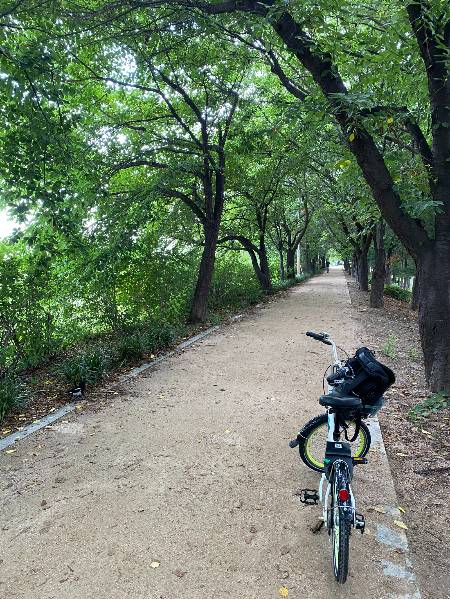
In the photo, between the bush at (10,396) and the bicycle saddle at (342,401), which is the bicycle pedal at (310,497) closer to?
the bicycle saddle at (342,401)

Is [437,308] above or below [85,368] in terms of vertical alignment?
above

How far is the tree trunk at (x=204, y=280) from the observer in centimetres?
1190

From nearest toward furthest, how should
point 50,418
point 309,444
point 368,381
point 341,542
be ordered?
1. point 341,542
2. point 368,381
3. point 309,444
4. point 50,418

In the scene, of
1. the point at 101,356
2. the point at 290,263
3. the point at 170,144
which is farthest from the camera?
the point at 290,263

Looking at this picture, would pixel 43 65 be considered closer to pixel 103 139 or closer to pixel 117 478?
pixel 117 478

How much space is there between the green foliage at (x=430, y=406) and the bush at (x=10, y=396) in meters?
4.80

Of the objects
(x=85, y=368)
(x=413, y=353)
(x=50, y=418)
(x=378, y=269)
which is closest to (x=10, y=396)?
(x=50, y=418)

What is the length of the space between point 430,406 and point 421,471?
1.43 metres

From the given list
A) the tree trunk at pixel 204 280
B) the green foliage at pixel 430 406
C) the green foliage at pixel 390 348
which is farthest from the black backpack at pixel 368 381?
the tree trunk at pixel 204 280

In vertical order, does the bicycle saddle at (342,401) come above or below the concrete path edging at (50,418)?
above

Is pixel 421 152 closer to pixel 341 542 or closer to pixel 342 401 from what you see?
pixel 342 401

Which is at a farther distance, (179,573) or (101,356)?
(101,356)

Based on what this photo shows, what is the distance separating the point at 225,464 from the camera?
13.4 feet

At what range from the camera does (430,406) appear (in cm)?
522
